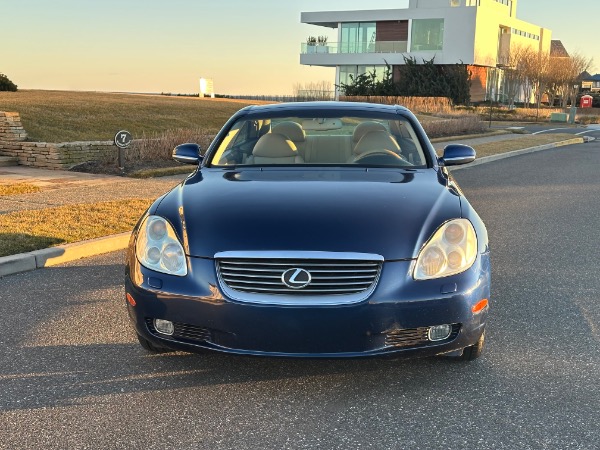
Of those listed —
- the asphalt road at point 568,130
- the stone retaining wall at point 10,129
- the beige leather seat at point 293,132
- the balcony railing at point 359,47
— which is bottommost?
the asphalt road at point 568,130

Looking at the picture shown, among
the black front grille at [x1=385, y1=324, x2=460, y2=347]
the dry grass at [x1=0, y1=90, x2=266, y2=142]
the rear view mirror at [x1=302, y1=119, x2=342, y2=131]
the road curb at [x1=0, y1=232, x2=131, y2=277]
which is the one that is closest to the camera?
the black front grille at [x1=385, y1=324, x2=460, y2=347]

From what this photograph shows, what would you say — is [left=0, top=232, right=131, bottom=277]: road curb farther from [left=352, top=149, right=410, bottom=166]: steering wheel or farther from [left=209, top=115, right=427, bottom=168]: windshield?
[left=352, top=149, right=410, bottom=166]: steering wheel

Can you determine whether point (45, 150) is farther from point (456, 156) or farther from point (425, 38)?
point (425, 38)

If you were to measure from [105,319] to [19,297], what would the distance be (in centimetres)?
104

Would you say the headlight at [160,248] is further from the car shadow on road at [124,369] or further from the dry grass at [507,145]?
the dry grass at [507,145]

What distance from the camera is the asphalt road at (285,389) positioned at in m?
3.26

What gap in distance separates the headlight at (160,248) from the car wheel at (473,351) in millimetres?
1809

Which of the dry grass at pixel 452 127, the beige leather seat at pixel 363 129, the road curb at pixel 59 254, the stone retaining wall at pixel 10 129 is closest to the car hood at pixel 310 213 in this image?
the beige leather seat at pixel 363 129

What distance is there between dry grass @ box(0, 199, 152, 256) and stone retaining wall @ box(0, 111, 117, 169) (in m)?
4.99

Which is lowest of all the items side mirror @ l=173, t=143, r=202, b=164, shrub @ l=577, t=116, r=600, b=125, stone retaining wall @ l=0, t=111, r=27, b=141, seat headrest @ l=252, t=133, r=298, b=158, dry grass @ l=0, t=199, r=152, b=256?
shrub @ l=577, t=116, r=600, b=125

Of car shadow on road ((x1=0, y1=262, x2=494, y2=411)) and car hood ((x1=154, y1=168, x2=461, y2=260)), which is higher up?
car hood ((x1=154, y1=168, x2=461, y2=260))

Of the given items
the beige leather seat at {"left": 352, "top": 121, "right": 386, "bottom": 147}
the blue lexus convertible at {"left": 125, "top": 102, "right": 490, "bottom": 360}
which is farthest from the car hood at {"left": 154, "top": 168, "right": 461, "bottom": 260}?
the beige leather seat at {"left": 352, "top": 121, "right": 386, "bottom": 147}

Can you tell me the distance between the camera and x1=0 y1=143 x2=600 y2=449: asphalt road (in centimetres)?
326

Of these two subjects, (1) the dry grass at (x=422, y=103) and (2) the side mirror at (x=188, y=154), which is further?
(1) the dry grass at (x=422, y=103)
